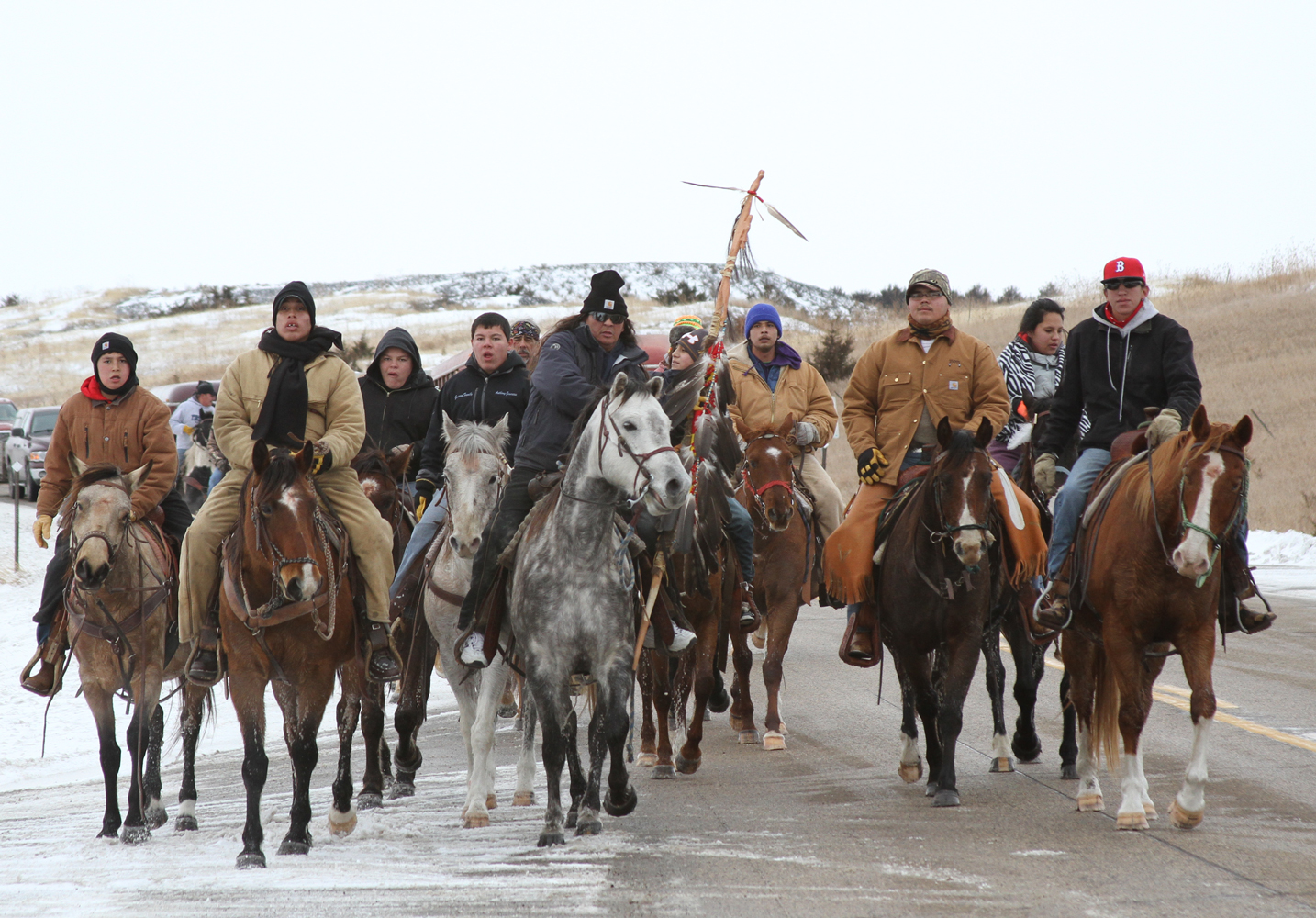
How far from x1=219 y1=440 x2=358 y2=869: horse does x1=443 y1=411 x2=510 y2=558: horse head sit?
0.85 meters

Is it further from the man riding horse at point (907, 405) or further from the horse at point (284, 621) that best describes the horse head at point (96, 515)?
the man riding horse at point (907, 405)

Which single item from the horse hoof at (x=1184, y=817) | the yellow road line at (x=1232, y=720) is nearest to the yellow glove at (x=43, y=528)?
the horse hoof at (x=1184, y=817)

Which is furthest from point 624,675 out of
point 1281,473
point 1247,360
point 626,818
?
point 1247,360

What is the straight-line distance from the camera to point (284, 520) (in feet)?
21.5

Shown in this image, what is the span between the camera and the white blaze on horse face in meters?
6.27

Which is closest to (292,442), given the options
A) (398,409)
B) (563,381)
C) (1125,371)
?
(563,381)

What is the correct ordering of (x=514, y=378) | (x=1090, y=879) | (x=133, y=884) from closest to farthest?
(x=1090, y=879) → (x=133, y=884) → (x=514, y=378)

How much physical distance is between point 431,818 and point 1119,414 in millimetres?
5006

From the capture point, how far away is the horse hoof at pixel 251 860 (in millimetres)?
6254

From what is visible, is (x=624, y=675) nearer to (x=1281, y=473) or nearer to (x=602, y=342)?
(x=602, y=342)

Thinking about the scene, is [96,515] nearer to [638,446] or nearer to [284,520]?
[284,520]

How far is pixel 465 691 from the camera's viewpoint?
804 cm

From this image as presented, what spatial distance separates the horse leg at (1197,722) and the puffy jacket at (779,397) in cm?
437

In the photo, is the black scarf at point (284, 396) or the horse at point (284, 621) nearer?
the horse at point (284, 621)
